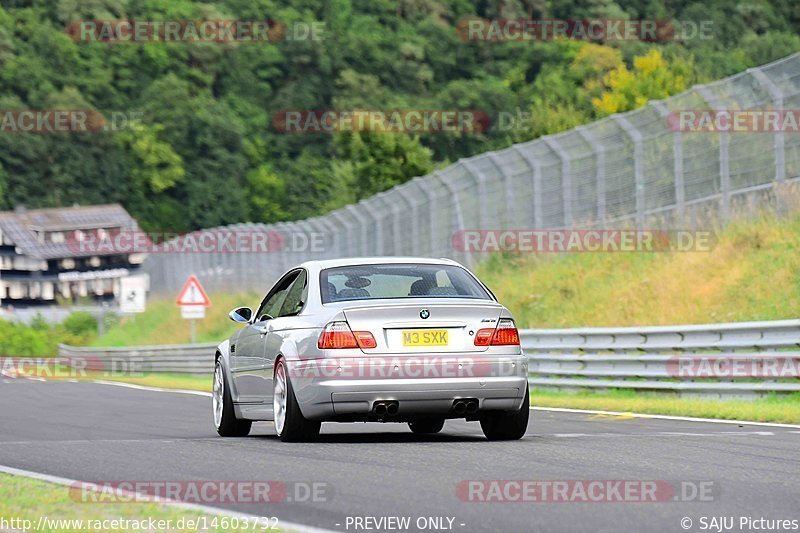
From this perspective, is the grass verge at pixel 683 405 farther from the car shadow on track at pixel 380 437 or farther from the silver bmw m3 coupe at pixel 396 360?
the silver bmw m3 coupe at pixel 396 360

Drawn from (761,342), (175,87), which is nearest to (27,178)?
(175,87)

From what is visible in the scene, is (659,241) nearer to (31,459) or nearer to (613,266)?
(613,266)

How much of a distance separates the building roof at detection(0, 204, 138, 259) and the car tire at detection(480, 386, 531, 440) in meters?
144

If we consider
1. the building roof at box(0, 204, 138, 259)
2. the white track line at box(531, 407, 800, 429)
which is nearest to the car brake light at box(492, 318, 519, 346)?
the white track line at box(531, 407, 800, 429)

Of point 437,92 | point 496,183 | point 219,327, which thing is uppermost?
point 437,92

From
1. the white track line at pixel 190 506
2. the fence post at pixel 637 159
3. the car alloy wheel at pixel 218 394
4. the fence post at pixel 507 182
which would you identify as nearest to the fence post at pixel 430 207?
the fence post at pixel 507 182

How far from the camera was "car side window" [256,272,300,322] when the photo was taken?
13.5m

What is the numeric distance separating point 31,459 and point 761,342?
28.6ft

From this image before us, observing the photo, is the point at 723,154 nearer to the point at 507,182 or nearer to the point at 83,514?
the point at 507,182

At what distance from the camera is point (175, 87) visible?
169 metres

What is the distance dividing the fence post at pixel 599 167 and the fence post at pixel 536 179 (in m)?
1.33

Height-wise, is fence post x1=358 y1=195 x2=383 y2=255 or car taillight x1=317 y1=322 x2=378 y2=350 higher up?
fence post x1=358 y1=195 x2=383 y2=255

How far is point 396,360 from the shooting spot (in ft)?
38.6

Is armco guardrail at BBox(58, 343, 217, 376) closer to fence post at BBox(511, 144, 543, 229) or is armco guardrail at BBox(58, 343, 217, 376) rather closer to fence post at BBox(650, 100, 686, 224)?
fence post at BBox(511, 144, 543, 229)
